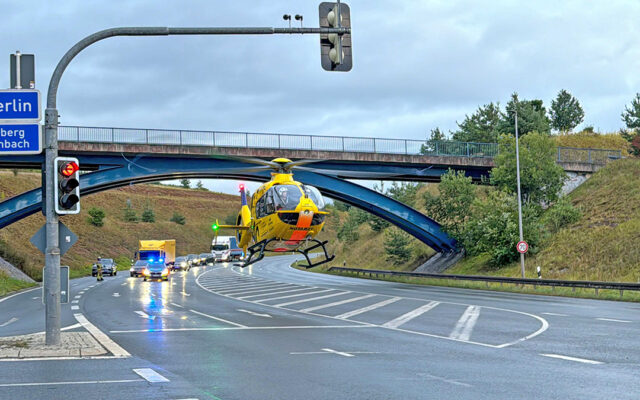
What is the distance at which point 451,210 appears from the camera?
4759 centimetres

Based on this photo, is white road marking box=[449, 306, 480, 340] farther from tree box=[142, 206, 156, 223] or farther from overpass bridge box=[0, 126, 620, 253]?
tree box=[142, 206, 156, 223]

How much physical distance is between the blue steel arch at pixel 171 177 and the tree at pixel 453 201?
116 cm

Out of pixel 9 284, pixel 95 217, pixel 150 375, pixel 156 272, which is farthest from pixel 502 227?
pixel 95 217

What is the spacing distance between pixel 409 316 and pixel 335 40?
35.5 feet

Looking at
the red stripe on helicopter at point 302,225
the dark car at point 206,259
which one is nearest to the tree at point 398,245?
the red stripe on helicopter at point 302,225

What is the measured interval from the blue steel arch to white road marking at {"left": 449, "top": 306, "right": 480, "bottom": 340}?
18074mm

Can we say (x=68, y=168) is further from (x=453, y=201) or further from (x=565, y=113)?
(x=565, y=113)

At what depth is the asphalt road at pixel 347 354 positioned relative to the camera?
878 centimetres

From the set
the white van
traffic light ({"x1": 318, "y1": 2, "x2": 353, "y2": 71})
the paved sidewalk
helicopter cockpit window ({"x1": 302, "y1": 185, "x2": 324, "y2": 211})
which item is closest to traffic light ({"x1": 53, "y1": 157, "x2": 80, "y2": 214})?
the paved sidewalk

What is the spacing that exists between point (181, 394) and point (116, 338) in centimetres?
743

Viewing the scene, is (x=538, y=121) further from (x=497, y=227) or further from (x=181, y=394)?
(x=181, y=394)

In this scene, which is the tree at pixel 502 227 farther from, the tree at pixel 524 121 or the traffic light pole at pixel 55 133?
the traffic light pole at pixel 55 133

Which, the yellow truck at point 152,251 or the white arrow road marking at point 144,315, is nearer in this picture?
the white arrow road marking at point 144,315

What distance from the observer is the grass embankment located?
82175 millimetres
